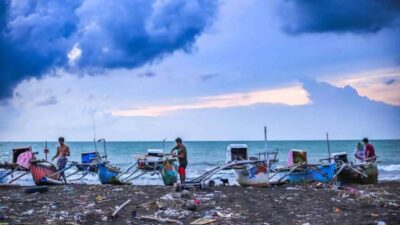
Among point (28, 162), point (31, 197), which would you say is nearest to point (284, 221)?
point (31, 197)

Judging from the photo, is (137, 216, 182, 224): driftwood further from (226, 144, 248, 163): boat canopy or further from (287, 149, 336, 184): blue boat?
(287, 149, 336, 184): blue boat

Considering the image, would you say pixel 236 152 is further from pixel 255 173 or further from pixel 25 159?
pixel 25 159

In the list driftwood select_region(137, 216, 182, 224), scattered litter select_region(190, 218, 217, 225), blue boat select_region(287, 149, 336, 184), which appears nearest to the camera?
scattered litter select_region(190, 218, 217, 225)

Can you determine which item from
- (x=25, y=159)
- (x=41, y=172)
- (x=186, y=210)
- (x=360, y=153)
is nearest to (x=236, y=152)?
(x=360, y=153)

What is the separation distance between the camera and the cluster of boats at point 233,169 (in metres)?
16.9

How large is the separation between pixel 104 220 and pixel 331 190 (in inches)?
340

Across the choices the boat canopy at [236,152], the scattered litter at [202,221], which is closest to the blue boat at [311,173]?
the boat canopy at [236,152]

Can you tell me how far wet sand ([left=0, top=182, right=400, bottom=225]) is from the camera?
10.5 meters

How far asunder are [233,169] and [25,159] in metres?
8.88

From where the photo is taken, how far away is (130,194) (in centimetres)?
1449

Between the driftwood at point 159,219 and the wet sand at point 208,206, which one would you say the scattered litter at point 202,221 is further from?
the driftwood at point 159,219

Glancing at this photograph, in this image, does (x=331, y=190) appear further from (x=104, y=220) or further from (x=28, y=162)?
(x=28, y=162)

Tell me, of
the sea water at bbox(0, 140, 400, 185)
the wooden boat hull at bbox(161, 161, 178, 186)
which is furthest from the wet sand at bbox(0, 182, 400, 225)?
the sea water at bbox(0, 140, 400, 185)

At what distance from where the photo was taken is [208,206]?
1198 centimetres
